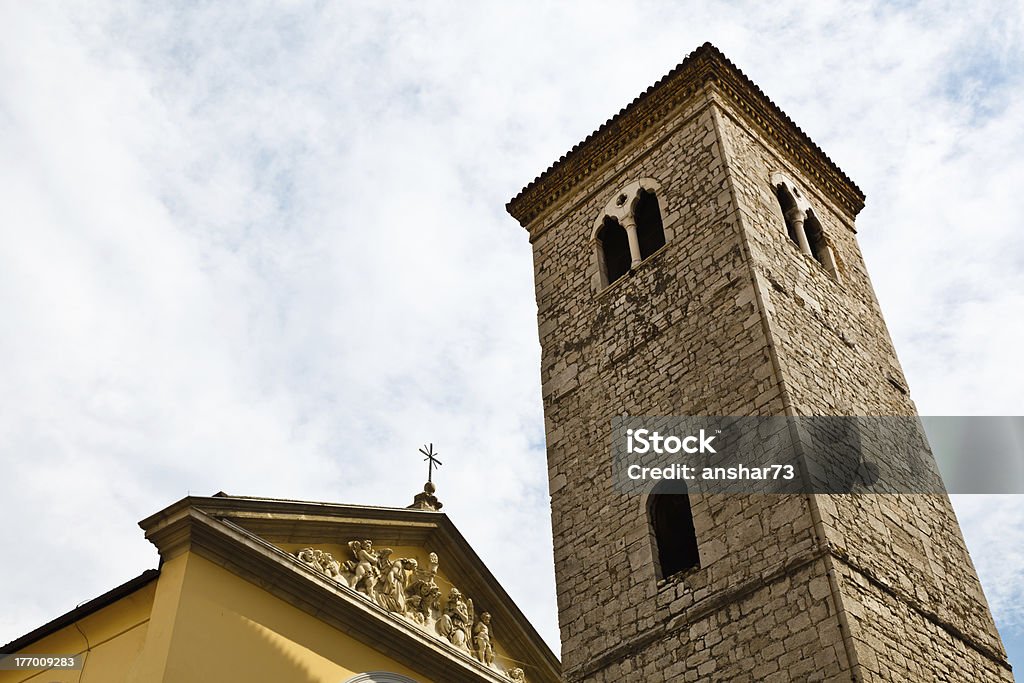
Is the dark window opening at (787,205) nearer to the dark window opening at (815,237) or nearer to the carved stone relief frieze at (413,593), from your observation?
the dark window opening at (815,237)

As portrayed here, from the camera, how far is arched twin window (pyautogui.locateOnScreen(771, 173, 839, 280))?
14.1 meters

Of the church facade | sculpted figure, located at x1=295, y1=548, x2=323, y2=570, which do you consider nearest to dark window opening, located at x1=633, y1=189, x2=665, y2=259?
the church facade

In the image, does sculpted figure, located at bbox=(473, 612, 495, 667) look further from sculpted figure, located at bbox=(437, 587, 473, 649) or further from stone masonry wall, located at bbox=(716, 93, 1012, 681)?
stone masonry wall, located at bbox=(716, 93, 1012, 681)

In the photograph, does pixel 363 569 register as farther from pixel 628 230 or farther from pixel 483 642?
pixel 628 230

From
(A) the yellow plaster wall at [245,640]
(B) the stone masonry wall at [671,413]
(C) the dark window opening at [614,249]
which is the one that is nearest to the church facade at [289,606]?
(A) the yellow plaster wall at [245,640]

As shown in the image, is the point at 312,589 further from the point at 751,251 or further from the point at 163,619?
the point at 751,251

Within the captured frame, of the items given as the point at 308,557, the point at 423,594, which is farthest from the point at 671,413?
the point at 308,557

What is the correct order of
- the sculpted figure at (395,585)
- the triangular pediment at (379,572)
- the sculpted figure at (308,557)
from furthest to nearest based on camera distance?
the sculpted figure at (395,585) → the sculpted figure at (308,557) → the triangular pediment at (379,572)

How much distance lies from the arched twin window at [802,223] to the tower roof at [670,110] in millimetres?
930

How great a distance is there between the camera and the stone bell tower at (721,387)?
9.68m

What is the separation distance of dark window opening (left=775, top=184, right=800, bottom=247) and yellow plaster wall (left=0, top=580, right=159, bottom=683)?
9.70m

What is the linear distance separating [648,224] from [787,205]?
2086 mm

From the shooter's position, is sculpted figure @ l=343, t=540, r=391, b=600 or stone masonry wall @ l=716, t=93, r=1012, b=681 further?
sculpted figure @ l=343, t=540, r=391, b=600

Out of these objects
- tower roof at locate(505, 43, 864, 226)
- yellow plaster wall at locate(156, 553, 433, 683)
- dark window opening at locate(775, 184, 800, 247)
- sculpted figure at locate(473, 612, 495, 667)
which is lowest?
yellow plaster wall at locate(156, 553, 433, 683)
